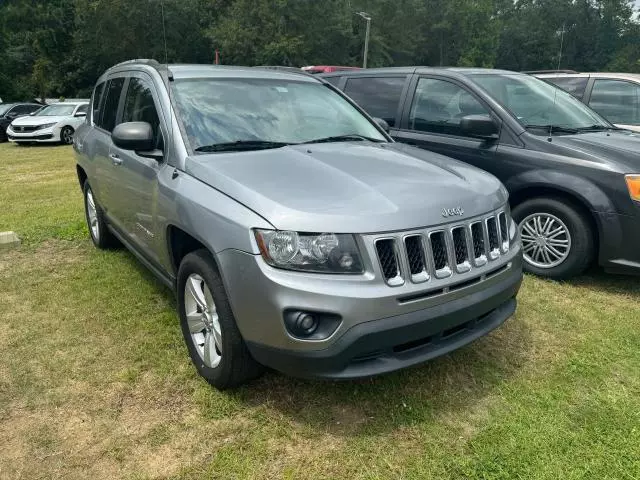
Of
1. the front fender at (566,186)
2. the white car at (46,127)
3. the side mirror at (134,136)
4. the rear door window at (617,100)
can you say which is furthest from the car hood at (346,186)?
the white car at (46,127)

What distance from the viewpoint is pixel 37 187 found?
969 cm

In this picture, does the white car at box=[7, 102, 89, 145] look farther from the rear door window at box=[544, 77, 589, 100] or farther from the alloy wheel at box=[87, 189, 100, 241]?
the rear door window at box=[544, 77, 589, 100]

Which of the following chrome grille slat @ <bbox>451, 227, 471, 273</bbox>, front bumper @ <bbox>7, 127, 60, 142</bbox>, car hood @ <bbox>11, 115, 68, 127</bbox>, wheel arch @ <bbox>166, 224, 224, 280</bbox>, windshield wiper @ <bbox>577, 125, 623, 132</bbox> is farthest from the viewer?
car hood @ <bbox>11, 115, 68, 127</bbox>

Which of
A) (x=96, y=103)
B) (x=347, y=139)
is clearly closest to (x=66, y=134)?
(x=96, y=103)

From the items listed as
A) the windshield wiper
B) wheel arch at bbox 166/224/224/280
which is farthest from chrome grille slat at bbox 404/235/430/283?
the windshield wiper

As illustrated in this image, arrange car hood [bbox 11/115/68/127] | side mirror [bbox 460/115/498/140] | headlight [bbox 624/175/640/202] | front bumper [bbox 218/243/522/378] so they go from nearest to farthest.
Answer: front bumper [bbox 218/243/522/378], headlight [bbox 624/175/640/202], side mirror [bbox 460/115/498/140], car hood [bbox 11/115/68/127]

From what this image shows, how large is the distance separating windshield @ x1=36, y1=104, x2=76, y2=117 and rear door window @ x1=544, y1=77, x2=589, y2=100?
16585 millimetres

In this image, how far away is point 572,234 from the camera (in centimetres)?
447

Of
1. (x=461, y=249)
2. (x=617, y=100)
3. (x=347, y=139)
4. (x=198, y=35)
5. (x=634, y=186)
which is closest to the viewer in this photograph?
(x=461, y=249)

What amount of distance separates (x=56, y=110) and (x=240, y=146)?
60.3ft

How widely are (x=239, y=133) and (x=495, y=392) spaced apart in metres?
2.14

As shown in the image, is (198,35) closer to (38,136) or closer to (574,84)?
(38,136)

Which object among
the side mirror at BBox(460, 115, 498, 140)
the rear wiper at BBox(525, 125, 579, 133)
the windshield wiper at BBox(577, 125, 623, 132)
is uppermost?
the side mirror at BBox(460, 115, 498, 140)

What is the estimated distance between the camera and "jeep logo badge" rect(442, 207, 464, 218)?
268 cm
